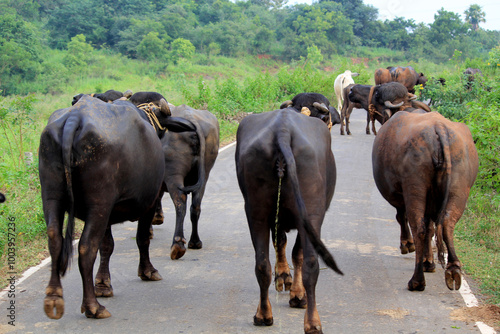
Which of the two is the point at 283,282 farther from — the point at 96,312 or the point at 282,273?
the point at 96,312

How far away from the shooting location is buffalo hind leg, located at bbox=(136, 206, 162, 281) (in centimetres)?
568

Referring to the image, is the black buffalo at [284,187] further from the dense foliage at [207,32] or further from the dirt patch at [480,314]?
the dense foliage at [207,32]

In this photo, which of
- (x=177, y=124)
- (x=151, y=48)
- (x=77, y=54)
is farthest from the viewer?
(x=151, y=48)

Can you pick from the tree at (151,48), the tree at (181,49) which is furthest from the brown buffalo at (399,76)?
the tree at (151,48)

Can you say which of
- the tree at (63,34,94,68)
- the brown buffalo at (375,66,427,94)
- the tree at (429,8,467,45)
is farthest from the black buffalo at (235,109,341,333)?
the tree at (429,8,467,45)

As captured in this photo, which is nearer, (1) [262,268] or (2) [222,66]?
(1) [262,268]

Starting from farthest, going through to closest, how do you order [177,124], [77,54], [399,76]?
1. [77,54]
2. [399,76]
3. [177,124]

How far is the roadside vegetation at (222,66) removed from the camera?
7602 millimetres

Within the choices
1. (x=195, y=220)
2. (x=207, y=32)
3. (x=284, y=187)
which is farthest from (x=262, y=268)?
(x=207, y=32)

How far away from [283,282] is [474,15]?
2664 inches

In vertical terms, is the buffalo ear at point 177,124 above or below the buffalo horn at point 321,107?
below

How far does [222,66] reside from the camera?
A: 5069 centimetres

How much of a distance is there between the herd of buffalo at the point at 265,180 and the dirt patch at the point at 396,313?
21.3 inches

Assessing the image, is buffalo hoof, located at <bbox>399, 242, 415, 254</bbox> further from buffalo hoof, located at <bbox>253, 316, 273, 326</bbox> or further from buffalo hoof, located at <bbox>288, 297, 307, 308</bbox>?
buffalo hoof, located at <bbox>253, 316, 273, 326</bbox>
